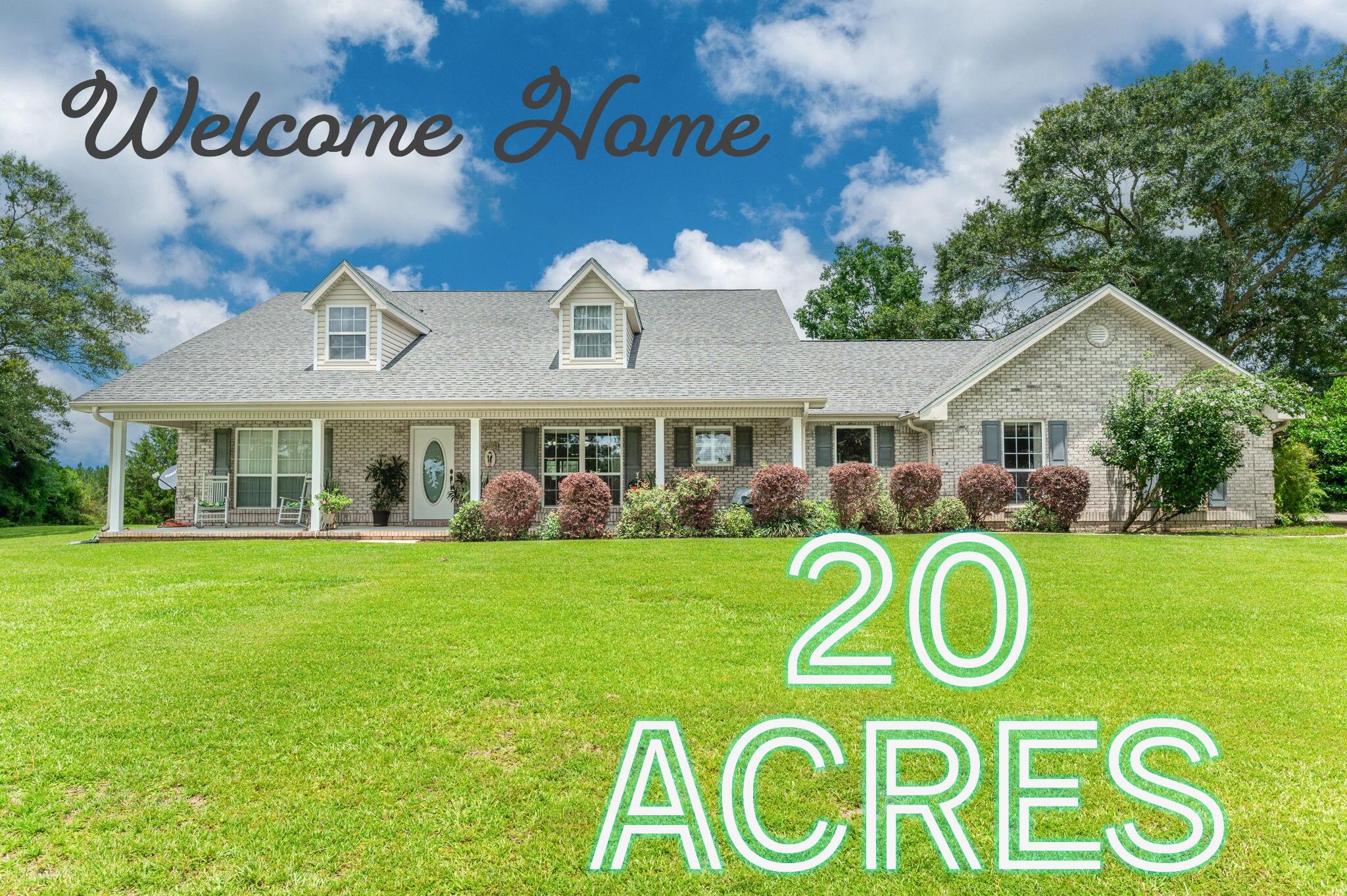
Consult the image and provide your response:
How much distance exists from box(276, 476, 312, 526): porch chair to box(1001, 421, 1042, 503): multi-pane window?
15.9m

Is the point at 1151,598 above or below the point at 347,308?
below

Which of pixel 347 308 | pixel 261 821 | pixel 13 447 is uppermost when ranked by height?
pixel 347 308

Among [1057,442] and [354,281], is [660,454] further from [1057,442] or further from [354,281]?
[1057,442]

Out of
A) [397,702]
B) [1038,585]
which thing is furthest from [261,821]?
[1038,585]

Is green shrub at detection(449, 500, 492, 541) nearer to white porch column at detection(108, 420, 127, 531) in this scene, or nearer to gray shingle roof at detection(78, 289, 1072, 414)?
gray shingle roof at detection(78, 289, 1072, 414)

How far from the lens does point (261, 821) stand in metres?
3.98

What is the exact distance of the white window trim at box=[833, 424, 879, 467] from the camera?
63.3 ft

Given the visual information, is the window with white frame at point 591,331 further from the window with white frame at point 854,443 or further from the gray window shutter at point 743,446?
the window with white frame at point 854,443

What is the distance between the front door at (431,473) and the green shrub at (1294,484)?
19801 mm

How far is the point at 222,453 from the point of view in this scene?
19094 millimetres

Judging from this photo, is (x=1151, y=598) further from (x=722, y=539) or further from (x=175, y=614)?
(x=175, y=614)

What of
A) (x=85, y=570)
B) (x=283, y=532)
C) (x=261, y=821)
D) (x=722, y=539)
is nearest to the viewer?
(x=261, y=821)

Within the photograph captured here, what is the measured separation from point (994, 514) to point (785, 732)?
45.4 feet

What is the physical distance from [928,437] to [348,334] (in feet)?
44.8
